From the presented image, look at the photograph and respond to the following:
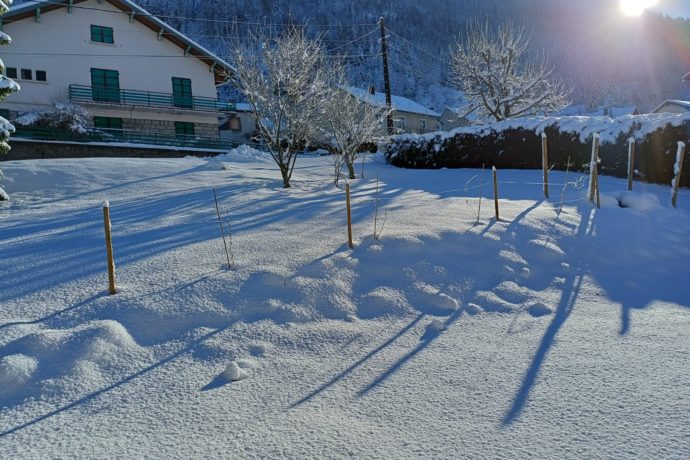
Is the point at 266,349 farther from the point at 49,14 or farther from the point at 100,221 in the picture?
the point at 49,14

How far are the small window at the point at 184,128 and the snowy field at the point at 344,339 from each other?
2285 centimetres

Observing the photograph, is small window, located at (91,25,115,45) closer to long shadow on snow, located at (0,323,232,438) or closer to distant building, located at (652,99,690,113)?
long shadow on snow, located at (0,323,232,438)

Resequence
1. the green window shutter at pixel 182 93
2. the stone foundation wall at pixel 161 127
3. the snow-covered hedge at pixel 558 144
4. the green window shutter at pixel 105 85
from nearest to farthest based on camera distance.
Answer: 1. the snow-covered hedge at pixel 558 144
2. the green window shutter at pixel 105 85
3. the stone foundation wall at pixel 161 127
4. the green window shutter at pixel 182 93

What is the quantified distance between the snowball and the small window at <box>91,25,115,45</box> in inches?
1142

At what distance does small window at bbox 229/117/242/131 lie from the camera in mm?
36656

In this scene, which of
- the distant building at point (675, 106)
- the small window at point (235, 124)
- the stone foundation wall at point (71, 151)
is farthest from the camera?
the small window at point (235, 124)

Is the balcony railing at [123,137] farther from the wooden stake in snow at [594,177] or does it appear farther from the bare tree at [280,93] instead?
the wooden stake in snow at [594,177]

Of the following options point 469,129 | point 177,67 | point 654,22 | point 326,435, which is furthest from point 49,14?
point 654,22

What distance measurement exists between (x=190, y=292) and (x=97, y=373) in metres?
1.22

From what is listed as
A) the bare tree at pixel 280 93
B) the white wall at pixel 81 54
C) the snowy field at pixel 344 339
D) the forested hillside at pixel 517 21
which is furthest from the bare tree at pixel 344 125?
the forested hillside at pixel 517 21

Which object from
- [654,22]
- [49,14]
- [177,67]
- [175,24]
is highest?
[654,22]

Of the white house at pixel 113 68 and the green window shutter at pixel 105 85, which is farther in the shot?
the green window shutter at pixel 105 85

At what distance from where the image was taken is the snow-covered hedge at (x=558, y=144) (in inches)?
428

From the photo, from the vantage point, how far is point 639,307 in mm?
4203
